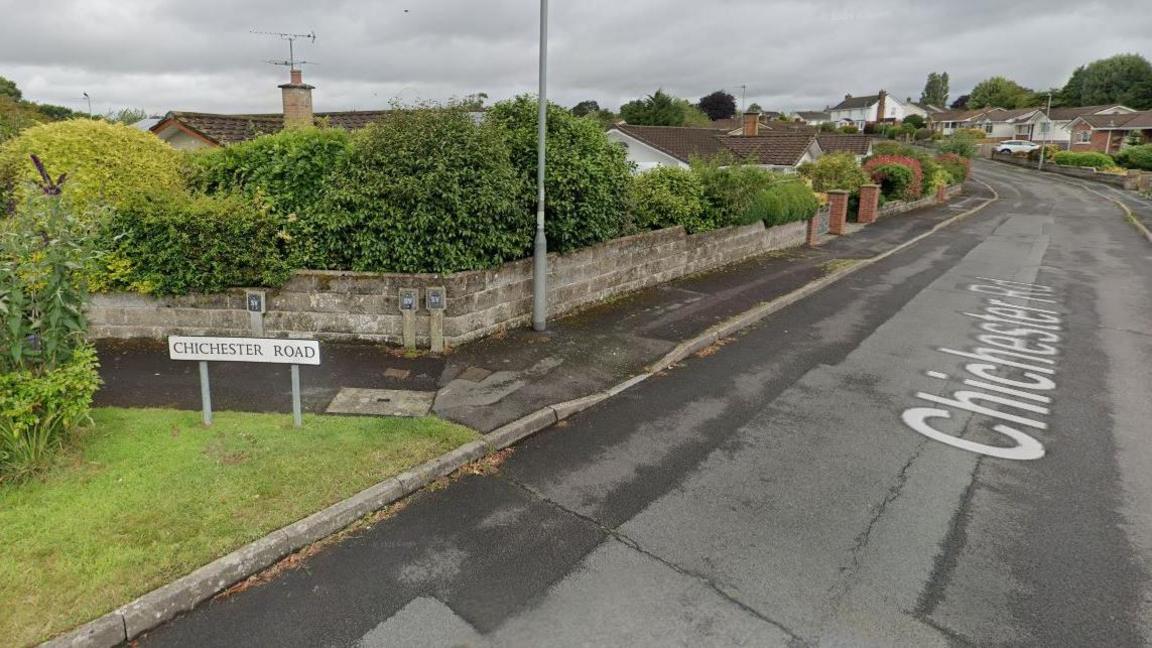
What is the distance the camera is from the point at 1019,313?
12.2 metres

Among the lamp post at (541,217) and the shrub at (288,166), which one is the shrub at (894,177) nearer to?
the lamp post at (541,217)

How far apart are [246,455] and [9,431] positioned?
1.62m

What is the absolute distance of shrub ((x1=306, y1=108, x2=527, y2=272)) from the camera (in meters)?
8.60

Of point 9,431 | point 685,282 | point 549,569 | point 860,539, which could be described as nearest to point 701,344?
point 685,282

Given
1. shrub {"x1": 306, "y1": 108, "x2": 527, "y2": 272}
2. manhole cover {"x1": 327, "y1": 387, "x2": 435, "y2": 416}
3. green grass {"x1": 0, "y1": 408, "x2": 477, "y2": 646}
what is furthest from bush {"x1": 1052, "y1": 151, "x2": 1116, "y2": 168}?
green grass {"x1": 0, "y1": 408, "x2": 477, "y2": 646}

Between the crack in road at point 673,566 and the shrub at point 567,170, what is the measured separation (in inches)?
215

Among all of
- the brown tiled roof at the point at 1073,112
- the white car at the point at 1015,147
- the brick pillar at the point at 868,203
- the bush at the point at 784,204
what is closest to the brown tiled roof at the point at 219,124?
the bush at the point at 784,204

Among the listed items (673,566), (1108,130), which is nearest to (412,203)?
(673,566)

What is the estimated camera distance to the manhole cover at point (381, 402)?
263 inches

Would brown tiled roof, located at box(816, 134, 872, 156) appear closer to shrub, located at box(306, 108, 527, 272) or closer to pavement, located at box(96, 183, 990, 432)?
pavement, located at box(96, 183, 990, 432)

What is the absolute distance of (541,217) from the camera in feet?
30.6

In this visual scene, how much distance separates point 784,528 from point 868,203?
2408 centimetres

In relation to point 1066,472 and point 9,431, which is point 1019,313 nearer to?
point 1066,472

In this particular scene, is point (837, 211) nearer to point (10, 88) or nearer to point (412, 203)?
point (412, 203)
